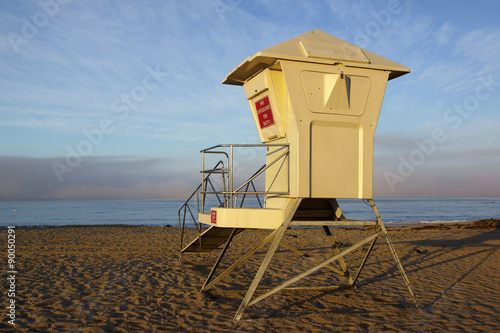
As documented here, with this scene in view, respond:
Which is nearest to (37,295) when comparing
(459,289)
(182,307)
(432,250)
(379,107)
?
(182,307)

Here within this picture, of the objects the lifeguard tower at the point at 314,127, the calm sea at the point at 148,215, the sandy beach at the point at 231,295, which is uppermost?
the lifeguard tower at the point at 314,127

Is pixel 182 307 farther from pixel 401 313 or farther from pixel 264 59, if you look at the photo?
pixel 264 59

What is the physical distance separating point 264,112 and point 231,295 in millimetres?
3723

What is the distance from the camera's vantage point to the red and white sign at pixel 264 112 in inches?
294

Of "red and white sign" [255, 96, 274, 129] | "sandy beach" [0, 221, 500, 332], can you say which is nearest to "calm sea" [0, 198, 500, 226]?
"sandy beach" [0, 221, 500, 332]

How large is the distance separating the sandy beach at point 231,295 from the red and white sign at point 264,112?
3376 mm

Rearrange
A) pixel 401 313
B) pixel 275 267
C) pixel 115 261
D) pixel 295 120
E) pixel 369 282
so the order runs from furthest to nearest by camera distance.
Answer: pixel 115 261
pixel 275 267
pixel 369 282
pixel 401 313
pixel 295 120

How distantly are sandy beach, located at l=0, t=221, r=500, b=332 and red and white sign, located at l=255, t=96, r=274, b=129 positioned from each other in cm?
338

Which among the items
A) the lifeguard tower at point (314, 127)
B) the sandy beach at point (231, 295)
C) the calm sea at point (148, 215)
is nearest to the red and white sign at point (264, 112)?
the lifeguard tower at point (314, 127)

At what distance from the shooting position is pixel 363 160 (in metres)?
6.91

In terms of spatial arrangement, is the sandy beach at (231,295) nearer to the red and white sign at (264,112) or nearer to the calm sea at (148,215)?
the red and white sign at (264,112)

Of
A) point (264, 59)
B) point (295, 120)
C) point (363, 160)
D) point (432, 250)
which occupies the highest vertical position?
point (264, 59)

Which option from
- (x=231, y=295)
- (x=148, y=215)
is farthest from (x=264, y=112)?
(x=148, y=215)

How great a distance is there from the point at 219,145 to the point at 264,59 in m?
1.61
